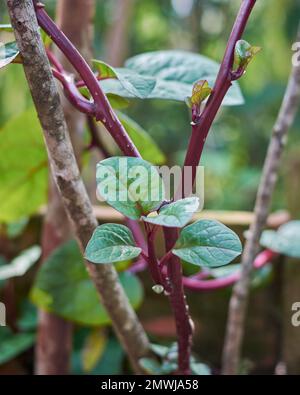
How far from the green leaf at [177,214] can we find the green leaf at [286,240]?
14.5 inches

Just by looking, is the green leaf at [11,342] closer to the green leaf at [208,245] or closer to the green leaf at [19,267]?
the green leaf at [19,267]

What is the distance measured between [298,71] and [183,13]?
8.71 feet

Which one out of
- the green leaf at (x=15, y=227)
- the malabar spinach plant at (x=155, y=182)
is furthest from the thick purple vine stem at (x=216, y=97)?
the green leaf at (x=15, y=227)

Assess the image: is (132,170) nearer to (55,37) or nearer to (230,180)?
(55,37)

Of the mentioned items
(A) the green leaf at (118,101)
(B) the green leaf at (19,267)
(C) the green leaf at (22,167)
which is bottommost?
(B) the green leaf at (19,267)

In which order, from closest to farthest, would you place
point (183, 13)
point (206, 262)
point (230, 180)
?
point (206, 262) < point (230, 180) < point (183, 13)

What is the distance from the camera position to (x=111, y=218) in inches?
32.7

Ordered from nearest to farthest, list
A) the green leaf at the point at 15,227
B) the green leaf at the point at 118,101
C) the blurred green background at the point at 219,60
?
the green leaf at the point at 118,101 < the green leaf at the point at 15,227 < the blurred green background at the point at 219,60

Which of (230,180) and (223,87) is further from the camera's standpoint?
(230,180)

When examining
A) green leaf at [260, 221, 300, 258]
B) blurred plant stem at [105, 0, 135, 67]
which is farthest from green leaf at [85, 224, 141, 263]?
blurred plant stem at [105, 0, 135, 67]

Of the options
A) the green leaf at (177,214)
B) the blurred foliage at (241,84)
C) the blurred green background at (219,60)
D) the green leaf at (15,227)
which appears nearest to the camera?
the green leaf at (177,214)

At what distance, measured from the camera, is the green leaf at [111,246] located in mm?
303

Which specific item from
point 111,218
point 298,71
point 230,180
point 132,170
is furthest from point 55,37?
point 230,180

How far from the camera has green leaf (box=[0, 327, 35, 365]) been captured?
729mm
